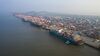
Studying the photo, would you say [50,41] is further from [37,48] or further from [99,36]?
[99,36]

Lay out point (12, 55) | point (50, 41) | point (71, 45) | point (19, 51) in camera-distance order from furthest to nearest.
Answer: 1. point (50, 41)
2. point (71, 45)
3. point (19, 51)
4. point (12, 55)

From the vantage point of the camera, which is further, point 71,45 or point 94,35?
point 94,35

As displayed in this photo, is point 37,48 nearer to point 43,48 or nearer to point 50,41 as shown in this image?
point 43,48

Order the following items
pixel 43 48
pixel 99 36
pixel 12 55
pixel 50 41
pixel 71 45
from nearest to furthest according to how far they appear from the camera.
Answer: pixel 12 55 → pixel 43 48 → pixel 71 45 → pixel 50 41 → pixel 99 36

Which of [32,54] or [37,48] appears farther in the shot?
[37,48]

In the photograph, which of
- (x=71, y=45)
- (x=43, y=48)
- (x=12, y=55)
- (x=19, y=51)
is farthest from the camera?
Answer: (x=71, y=45)

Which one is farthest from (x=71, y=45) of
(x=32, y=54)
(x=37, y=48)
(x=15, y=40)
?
(x=15, y=40)

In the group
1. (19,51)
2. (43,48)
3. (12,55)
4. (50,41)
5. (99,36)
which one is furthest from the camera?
(99,36)

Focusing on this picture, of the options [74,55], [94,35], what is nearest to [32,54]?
[74,55]
